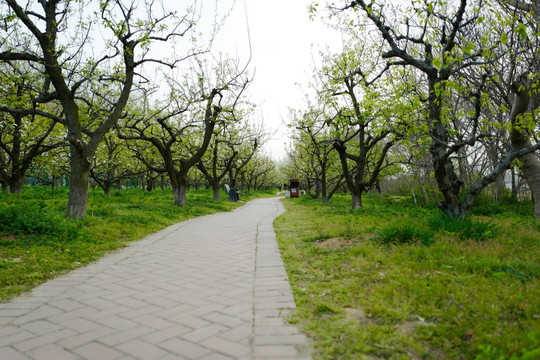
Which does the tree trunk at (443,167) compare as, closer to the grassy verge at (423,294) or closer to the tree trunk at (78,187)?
the grassy verge at (423,294)

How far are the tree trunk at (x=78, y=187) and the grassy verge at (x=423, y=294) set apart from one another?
571 cm

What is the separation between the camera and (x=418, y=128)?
26.3 ft

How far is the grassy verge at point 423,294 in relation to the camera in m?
2.62

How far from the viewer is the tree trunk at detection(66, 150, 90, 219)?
29.3 ft

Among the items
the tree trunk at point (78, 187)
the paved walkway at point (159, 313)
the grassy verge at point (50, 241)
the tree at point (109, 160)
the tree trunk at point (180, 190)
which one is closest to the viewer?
→ the paved walkway at point (159, 313)

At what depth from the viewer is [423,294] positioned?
3.56 metres

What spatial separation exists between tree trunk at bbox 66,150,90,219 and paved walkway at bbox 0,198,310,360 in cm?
368

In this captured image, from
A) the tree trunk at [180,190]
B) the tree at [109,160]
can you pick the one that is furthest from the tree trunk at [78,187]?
the tree at [109,160]

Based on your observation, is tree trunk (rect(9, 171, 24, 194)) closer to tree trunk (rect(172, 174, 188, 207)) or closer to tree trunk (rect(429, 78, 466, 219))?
tree trunk (rect(172, 174, 188, 207))

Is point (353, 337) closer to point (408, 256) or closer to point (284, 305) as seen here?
point (284, 305)

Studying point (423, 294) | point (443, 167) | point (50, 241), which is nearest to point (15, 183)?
point (50, 241)

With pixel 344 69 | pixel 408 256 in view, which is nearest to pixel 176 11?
pixel 344 69

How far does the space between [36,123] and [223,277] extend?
16.4 meters

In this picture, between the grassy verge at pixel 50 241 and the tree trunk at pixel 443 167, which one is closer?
the grassy verge at pixel 50 241
